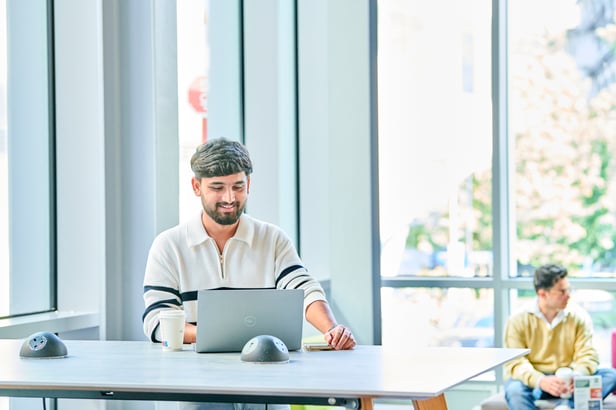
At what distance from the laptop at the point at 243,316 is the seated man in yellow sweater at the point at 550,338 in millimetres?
2902

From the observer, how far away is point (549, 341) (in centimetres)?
562

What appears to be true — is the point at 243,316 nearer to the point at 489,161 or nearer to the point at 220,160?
the point at 220,160

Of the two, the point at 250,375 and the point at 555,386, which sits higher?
the point at 250,375

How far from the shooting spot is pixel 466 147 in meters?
6.84

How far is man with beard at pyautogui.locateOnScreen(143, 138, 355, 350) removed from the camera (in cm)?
331

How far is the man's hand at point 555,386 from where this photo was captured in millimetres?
5344

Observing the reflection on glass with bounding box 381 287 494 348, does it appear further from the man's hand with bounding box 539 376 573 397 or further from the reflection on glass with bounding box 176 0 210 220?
the reflection on glass with bounding box 176 0 210 220

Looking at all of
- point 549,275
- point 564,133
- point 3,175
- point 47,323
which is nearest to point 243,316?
point 47,323

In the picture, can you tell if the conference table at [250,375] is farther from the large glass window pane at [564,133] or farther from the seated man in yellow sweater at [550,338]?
the large glass window pane at [564,133]

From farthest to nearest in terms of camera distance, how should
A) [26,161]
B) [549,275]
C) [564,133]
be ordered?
[564,133], [549,275], [26,161]

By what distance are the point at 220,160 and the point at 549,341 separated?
9.75 feet

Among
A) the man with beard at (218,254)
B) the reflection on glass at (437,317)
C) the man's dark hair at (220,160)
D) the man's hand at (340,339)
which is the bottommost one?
the reflection on glass at (437,317)

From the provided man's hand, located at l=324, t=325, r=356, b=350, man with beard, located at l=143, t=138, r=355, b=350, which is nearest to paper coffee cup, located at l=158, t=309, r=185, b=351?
man with beard, located at l=143, t=138, r=355, b=350

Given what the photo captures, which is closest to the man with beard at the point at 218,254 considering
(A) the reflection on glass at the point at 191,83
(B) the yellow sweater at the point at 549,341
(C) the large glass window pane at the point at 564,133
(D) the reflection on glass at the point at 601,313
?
(A) the reflection on glass at the point at 191,83
